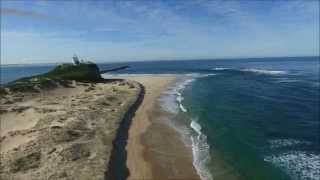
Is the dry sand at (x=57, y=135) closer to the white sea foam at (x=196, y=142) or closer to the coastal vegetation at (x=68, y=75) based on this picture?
the white sea foam at (x=196, y=142)

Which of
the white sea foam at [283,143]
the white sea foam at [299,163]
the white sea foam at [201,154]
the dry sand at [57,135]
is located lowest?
the white sea foam at [299,163]

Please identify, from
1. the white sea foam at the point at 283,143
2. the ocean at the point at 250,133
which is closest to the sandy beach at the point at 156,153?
the ocean at the point at 250,133

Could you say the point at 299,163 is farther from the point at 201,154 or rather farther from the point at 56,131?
the point at 56,131

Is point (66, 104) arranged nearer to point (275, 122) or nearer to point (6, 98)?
→ point (6, 98)

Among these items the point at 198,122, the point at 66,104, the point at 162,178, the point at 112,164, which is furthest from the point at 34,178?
the point at 66,104

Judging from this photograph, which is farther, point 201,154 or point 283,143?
point 283,143

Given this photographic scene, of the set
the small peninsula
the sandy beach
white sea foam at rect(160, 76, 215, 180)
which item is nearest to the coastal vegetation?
the small peninsula

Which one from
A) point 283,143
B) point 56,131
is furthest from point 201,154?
point 56,131
